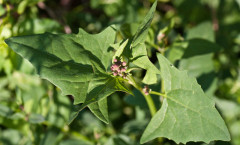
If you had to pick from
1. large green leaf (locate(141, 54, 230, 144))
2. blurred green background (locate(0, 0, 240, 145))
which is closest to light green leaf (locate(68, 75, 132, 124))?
large green leaf (locate(141, 54, 230, 144))

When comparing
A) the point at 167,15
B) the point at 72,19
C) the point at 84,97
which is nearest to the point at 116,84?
the point at 84,97

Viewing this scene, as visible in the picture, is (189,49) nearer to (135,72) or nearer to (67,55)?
(135,72)

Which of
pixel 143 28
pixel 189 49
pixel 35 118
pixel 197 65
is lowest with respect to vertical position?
pixel 35 118

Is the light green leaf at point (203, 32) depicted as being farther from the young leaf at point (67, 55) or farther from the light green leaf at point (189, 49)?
the young leaf at point (67, 55)

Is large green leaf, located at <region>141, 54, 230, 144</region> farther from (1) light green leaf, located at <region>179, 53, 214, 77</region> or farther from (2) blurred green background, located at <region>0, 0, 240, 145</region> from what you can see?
(1) light green leaf, located at <region>179, 53, 214, 77</region>

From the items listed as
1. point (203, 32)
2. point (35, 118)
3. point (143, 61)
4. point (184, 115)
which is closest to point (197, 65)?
point (203, 32)
